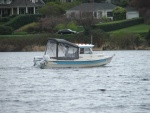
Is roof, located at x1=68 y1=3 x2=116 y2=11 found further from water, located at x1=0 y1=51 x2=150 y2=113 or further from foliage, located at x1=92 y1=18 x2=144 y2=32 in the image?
water, located at x1=0 y1=51 x2=150 y2=113

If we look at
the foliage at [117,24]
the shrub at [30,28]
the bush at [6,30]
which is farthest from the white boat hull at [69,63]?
the shrub at [30,28]

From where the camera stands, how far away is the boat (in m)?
81.6

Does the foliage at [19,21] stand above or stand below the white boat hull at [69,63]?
above

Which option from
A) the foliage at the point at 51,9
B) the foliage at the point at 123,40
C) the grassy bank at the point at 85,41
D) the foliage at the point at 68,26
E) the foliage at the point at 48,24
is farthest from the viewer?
the foliage at the point at 51,9

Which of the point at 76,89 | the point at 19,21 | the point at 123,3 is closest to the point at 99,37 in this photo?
the point at 19,21

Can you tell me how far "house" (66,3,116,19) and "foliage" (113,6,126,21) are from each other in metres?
4.66

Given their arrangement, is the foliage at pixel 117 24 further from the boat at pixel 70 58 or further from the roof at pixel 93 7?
the boat at pixel 70 58

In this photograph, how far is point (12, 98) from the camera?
167ft

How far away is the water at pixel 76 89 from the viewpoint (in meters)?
45.9

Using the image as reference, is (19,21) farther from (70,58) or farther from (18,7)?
(70,58)

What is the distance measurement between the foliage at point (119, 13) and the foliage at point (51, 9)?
1106 centimetres

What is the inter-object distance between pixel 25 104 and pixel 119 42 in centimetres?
7610

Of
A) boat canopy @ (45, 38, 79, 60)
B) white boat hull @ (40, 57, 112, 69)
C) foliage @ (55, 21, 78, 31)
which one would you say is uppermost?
foliage @ (55, 21, 78, 31)

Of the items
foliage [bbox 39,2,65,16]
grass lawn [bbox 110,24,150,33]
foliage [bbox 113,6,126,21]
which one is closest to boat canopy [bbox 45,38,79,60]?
grass lawn [bbox 110,24,150,33]
